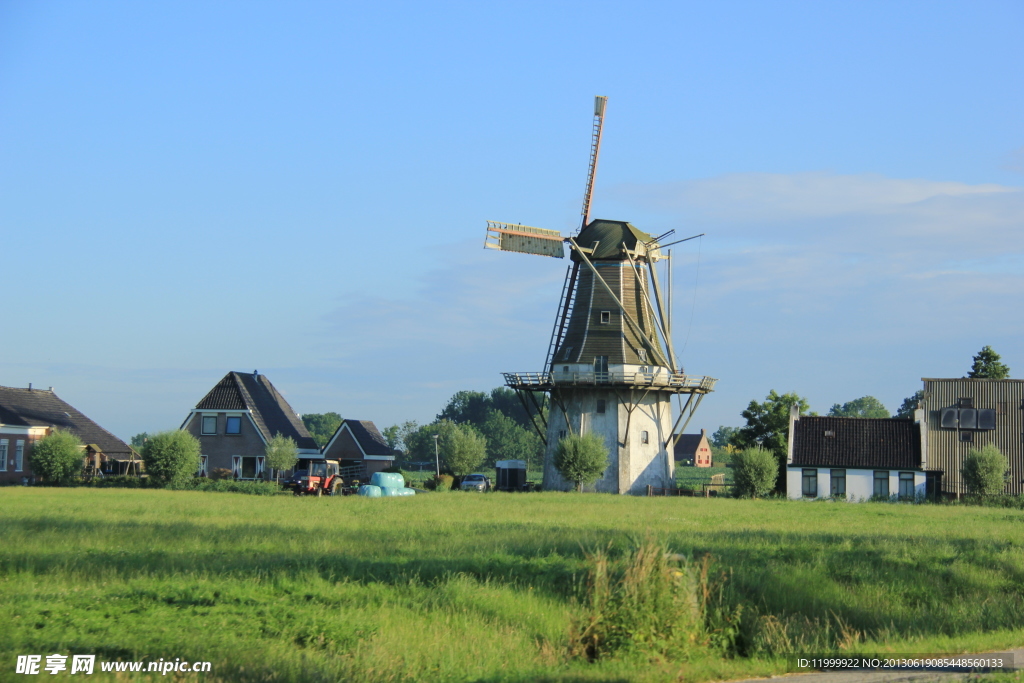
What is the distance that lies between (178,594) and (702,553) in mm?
10592

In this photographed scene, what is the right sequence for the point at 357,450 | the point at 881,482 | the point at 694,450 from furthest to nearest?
1. the point at 694,450
2. the point at 357,450
3. the point at 881,482

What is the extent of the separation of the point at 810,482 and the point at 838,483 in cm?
149

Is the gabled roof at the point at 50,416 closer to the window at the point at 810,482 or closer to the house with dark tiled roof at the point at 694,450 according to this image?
the window at the point at 810,482

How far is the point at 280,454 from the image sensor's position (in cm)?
5950

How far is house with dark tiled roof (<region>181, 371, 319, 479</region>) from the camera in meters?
63.8

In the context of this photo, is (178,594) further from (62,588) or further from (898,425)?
(898,425)

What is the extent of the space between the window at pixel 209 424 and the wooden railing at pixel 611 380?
20827 mm

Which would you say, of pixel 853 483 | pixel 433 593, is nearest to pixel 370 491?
pixel 853 483

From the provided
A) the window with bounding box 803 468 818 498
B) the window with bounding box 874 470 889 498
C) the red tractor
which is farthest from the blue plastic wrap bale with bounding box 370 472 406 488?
the window with bounding box 874 470 889 498

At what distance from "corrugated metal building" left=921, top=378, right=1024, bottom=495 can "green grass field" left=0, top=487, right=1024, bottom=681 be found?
86.5ft

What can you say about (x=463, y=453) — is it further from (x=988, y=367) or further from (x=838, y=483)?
(x=988, y=367)

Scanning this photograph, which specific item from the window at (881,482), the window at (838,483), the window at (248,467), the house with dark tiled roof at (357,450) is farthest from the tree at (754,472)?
the window at (248,467)

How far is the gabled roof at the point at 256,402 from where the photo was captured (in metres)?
64.2

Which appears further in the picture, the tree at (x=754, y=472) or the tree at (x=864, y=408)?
the tree at (x=864, y=408)
